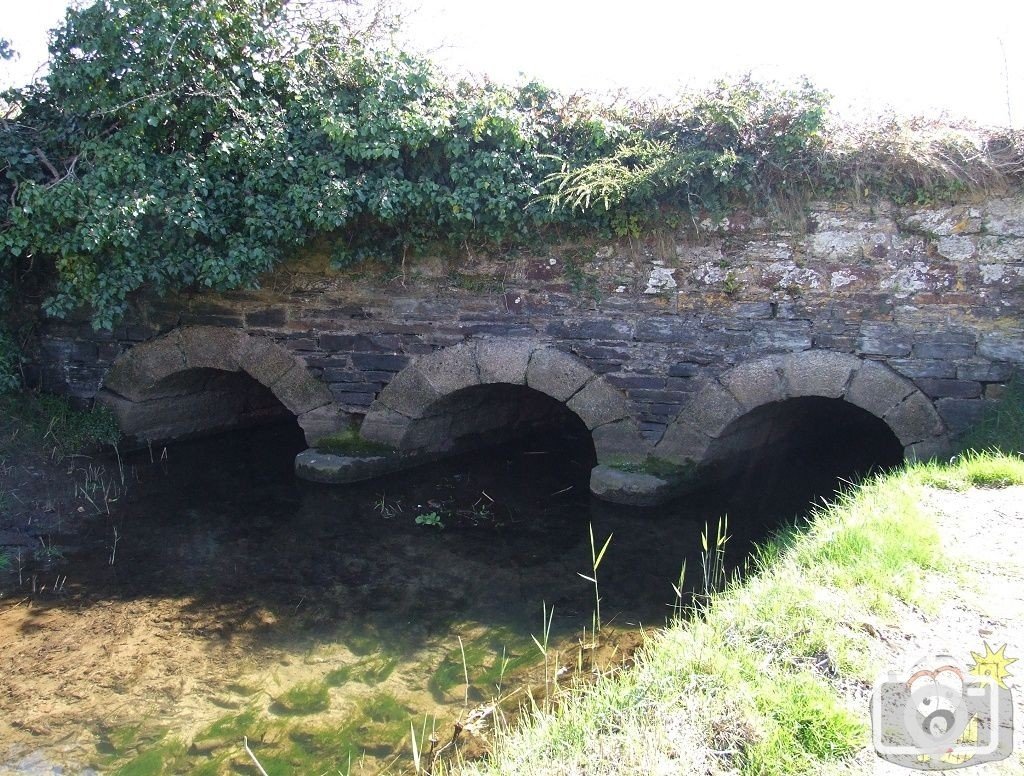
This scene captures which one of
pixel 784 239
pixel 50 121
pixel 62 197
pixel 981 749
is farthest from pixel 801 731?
pixel 50 121

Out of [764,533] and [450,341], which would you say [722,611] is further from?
[450,341]

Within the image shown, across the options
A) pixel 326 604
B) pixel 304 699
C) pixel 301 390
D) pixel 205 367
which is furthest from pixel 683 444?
pixel 205 367

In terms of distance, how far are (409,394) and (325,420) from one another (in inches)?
33.4

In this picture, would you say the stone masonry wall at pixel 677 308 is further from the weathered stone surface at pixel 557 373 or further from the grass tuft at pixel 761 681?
the grass tuft at pixel 761 681

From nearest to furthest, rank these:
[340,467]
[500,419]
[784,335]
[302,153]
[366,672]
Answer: [366,672] → [784,335] → [302,153] → [340,467] → [500,419]

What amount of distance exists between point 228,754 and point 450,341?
382 centimetres

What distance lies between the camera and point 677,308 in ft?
20.0

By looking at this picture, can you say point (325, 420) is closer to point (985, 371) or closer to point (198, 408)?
point (198, 408)

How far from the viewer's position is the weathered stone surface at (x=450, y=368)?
6594mm

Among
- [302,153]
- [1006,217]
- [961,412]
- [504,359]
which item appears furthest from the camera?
[504,359]

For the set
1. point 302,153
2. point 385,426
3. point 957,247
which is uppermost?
point 302,153

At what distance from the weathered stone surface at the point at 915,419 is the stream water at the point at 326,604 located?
1.04m

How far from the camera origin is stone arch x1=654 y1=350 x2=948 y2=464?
218 inches

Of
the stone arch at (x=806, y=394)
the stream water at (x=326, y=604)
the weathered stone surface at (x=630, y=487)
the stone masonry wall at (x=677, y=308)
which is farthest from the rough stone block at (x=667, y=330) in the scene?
the stream water at (x=326, y=604)
